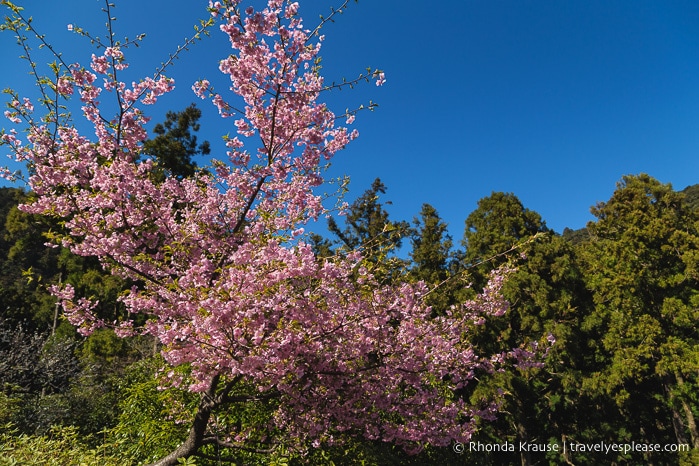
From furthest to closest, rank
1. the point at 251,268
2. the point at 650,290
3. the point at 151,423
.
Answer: the point at 650,290, the point at 151,423, the point at 251,268

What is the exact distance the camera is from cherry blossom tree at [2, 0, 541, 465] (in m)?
4.11

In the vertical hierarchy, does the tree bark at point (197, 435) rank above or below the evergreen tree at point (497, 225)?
below

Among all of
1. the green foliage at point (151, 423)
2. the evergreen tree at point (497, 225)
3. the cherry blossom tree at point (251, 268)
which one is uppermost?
the evergreen tree at point (497, 225)

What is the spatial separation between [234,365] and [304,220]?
8.05ft

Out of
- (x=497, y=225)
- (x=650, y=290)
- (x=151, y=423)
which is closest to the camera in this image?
(x=151, y=423)

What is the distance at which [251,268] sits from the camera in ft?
13.3

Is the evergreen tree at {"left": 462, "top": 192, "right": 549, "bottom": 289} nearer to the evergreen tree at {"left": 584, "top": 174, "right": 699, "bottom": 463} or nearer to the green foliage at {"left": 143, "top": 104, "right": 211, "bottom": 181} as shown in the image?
the evergreen tree at {"left": 584, "top": 174, "right": 699, "bottom": 463}

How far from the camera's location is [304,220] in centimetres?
576

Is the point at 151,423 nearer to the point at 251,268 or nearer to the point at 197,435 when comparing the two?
the point at 197,435

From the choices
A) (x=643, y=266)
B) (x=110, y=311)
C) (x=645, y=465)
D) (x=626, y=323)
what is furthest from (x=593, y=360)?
(x=110, y=311)

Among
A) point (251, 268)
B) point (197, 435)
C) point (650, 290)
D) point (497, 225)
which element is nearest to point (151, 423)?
point (197, 435)

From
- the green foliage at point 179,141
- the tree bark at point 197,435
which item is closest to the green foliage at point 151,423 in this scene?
the tree bark at point 197,435

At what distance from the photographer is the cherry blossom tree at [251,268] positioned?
411 cm

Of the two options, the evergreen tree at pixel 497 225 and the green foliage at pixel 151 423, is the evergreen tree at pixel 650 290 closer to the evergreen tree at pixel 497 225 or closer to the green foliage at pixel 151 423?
the evergreen tree at pixel 497 225
